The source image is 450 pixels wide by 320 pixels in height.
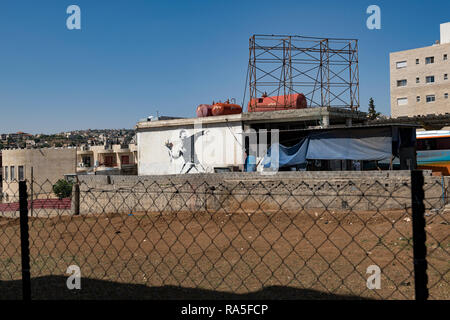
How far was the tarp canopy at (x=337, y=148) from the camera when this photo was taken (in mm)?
17062

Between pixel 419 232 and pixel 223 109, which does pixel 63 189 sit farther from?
pixel 419 232

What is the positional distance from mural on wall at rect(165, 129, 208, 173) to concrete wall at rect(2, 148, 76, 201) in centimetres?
1789

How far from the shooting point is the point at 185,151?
22984mm

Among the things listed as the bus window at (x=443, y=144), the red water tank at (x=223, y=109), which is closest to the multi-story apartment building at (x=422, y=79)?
the bus window at (x=443, y=144)

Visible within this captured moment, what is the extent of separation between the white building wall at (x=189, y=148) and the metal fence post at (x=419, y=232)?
18282 mm

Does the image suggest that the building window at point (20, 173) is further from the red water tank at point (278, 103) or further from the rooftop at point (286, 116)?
the red water tank at point (278, 103)

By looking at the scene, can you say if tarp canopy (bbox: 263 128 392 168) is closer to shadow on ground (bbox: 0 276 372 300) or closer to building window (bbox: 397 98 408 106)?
shadow on ground (bbox: 0 276 372 300)

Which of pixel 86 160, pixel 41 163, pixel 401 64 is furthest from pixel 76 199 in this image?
pixel 401 64

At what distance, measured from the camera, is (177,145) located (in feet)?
76.2

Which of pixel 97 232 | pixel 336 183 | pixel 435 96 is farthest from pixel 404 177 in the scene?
pixel 435 96

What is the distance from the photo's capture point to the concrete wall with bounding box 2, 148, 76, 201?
122 ft

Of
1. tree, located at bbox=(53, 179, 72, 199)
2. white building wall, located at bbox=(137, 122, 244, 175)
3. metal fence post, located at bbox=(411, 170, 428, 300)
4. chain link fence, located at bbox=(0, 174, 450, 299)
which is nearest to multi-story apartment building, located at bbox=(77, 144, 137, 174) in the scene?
tree, located at bbox=(53, 179, 72, 199)
